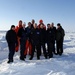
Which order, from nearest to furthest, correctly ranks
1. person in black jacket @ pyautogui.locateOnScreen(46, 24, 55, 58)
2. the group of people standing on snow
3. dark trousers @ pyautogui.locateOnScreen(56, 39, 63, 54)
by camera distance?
the group of people standing on snow, person in black jacket @ pyautogui.locateOnScreen(46, 24, 55, 58), dark trousers @ pyautogui.locateOnScreen(56, 39, 63, 54)

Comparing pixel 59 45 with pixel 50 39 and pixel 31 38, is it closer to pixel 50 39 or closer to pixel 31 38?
pixel 50 39

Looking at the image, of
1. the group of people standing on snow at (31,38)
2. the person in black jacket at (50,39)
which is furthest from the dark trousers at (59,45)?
the person in black jacket at (50,39)

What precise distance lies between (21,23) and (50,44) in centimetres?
197

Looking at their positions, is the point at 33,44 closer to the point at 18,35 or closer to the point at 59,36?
the point at 18,35

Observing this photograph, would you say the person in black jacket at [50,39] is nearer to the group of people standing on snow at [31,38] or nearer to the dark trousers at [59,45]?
the group of people standing on snow at [31,38]

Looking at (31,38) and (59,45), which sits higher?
(31,38)

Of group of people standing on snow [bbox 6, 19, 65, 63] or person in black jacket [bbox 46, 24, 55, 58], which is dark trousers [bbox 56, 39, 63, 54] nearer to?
group of people standing on snow [bbox 6, 19, 65, 63]

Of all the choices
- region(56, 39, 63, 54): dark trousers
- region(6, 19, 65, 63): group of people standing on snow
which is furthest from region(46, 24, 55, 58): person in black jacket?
region(56, 39, 63, 54): dark trousers

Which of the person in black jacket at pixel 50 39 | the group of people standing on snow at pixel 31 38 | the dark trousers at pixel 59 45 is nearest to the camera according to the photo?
the group of people standing on snow at pixel 31 38

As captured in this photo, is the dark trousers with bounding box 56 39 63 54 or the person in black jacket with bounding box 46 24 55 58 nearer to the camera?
the person in black jacket with bounding box 46 24 55 58

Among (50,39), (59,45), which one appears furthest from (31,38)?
(59,45)

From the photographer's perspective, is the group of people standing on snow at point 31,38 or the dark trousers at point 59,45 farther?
the dark trousers at point 59,45

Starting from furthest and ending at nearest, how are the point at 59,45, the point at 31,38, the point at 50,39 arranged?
1. the point at 59,45
2. the point at 50,39
3. the point at 31,38

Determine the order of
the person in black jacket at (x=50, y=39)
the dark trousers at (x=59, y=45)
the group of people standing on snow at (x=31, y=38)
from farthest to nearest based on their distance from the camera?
the dark trousers at (x=59, y=45) → the person in black jacket at (x=50, y=39) → the group of people standing on snow at (x=31, y=38)
